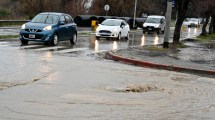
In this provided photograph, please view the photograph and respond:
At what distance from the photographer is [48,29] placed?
73.0 feet

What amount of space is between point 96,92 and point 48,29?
501 inches

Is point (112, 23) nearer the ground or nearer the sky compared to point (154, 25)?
nearer the sky

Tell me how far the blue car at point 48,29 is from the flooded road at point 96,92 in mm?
6754

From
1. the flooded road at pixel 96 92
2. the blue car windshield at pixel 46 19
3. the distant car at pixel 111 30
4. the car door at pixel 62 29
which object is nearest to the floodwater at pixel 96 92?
the flooded road at pixel 96 92

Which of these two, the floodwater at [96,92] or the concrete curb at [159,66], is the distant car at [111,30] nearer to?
the concrete curb at [159,66]

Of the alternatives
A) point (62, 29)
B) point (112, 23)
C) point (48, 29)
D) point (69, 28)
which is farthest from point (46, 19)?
point (112, 23)

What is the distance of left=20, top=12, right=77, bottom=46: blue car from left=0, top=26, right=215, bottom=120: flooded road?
675 centimetres

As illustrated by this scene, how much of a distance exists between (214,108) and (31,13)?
4987 cm

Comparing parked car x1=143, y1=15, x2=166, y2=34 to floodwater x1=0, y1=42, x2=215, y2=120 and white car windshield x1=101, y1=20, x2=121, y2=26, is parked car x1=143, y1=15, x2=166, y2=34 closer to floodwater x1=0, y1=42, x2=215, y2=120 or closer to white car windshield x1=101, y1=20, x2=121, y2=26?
white car windshield x1=101, y1=20, x2=121, y2=26

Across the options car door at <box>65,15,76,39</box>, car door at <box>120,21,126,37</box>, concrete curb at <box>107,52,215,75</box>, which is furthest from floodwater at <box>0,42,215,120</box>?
car door at <box>120,21,126,37</box>

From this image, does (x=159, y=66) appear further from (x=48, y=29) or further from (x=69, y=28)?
(x=69, y=28)

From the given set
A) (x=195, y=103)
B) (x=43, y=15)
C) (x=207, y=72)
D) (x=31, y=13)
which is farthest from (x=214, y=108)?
(x=31, y=13)

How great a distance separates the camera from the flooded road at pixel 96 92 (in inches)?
316

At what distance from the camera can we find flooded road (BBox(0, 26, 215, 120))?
802 cm
